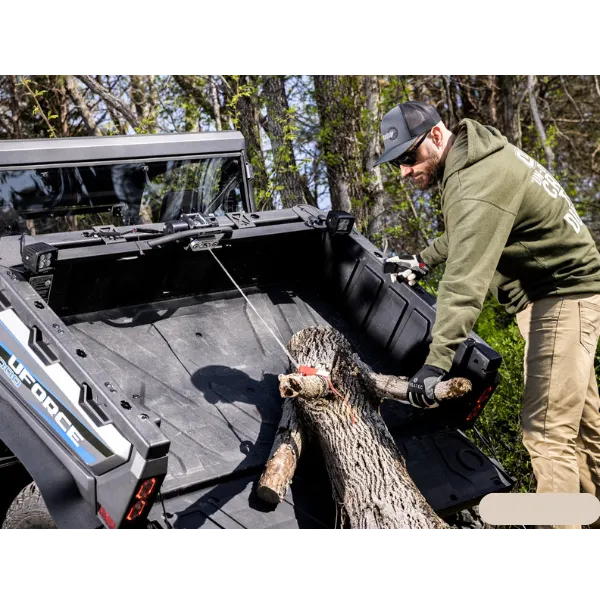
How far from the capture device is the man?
120 inches

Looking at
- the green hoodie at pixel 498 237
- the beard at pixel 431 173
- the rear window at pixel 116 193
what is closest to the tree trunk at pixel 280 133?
the rear window at pixel 116 193

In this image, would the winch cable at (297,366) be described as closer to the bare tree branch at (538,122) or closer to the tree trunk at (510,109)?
the bare tree branch at (538,122)

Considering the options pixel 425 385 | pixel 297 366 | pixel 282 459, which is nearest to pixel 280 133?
pixel 297 366

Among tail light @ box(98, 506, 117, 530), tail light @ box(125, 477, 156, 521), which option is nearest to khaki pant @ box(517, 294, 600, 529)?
tail light @ box(125, 477, 156, 521)

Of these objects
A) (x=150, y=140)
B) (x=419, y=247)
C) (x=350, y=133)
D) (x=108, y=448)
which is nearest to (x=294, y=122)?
(x=350, y=133)

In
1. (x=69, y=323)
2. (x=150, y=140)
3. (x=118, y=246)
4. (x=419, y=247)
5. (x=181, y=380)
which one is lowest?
(x=419, y=247)

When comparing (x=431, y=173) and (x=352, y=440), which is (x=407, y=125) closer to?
(x=431, y=173)

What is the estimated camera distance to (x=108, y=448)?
287 centimetres

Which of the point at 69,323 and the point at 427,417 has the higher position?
the point at 69,323

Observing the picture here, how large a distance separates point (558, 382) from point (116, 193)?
269cm

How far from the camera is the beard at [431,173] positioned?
10.8ft

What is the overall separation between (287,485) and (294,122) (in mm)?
4888

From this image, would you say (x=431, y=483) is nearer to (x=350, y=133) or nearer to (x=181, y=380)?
Answer: (x=181, y=380)

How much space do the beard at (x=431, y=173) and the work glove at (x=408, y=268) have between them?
2.70 ft
